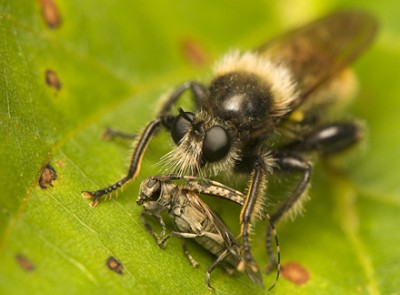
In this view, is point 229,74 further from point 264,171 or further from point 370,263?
point 370,263

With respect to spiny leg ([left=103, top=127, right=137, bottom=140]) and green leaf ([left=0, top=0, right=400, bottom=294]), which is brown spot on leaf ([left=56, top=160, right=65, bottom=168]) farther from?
spiny leg ([left=103, top=127, right=137, bottom=140])

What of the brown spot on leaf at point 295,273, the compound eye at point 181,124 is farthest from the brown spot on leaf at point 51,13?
the brown spot on leaf at point 295,273

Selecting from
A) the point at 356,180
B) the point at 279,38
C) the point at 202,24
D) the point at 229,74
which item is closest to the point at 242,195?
the point at 229,74

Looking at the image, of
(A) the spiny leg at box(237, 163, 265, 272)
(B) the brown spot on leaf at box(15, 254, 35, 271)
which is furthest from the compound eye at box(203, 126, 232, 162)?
(B) the brown spot on leaf at box(15, 254, 35, 271)

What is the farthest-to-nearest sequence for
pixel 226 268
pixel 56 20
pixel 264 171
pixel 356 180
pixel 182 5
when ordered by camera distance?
pixel 182 5 < pixel 356 180 < pixel 56 20 < pixel 264 171 < pixel 226 268

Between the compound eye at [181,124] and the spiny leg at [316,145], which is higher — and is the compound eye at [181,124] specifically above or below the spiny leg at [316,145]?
above

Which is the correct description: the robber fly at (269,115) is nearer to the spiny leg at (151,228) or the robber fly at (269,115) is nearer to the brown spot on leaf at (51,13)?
the spiny leg at (151,228)
